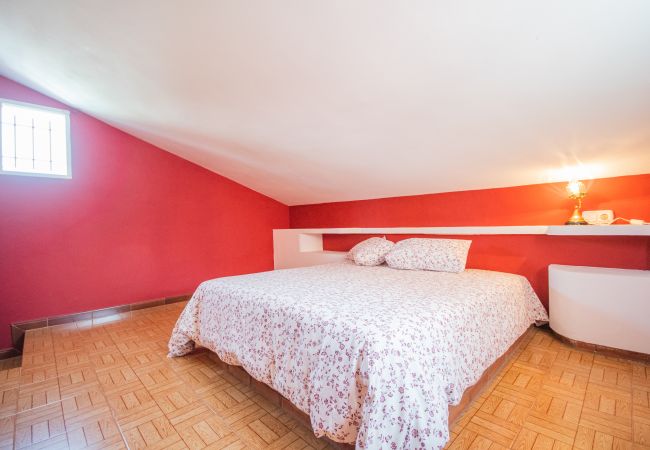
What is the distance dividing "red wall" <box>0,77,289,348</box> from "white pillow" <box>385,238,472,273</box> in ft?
8.57

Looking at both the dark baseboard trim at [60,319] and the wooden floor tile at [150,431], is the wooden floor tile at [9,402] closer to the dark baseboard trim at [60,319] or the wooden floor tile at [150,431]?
the wooden floor tile at [150,431]

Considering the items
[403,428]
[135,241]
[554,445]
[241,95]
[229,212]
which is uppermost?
[241,95]

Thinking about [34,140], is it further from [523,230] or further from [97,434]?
[523,230]

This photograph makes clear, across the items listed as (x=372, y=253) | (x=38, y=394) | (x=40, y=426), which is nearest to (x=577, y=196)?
(x=372, y=253)

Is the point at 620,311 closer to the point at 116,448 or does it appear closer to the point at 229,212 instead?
the point at 116,448

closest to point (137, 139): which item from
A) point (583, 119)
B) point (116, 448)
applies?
point (116, 448)

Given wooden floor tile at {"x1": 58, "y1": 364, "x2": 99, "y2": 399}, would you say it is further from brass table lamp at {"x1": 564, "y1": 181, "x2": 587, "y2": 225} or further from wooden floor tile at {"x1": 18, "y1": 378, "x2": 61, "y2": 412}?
brass table lamp at {"x1": 564, "y1": 181, "x2": 587, "y2": 225}

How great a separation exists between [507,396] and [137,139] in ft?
14.3

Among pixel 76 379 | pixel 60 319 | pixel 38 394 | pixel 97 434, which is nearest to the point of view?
pixel 97 434

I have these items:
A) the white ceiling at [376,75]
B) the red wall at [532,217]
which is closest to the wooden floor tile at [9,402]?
the white ceiling at [376,75]

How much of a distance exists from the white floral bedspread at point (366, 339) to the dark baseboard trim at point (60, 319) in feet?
5.29

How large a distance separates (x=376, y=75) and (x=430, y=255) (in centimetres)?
170

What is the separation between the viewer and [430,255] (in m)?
2.73

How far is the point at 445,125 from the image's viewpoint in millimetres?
2082
